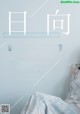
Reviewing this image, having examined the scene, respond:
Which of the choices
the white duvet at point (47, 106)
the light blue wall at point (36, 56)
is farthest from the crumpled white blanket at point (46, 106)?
the light blue wall at point (36, 56)

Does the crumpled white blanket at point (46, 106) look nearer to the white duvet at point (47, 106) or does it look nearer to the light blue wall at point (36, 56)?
the white duvet at point (47, 106)

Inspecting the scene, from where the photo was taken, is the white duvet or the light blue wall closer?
the white duvet

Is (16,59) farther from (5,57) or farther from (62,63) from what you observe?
(62,63)

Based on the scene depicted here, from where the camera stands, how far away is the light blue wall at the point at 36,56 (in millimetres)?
2168

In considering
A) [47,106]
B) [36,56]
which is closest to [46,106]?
[47,106]

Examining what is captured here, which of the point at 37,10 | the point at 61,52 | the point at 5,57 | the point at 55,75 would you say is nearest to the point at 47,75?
the point at 55,75

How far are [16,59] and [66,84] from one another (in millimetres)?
530

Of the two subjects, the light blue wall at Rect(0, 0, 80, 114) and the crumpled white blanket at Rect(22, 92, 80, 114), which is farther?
the light blue wall at Rect(0, 0, 80, 114)

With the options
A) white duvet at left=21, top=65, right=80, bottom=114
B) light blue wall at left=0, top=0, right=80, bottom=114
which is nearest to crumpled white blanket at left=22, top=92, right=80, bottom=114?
white duvet at left=21, top=65, right=80, bottom=114

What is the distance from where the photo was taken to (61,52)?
2.19 m

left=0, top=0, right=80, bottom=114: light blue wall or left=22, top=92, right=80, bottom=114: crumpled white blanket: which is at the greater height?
left=0, top=0, right=80, bottom=114: light blue wall

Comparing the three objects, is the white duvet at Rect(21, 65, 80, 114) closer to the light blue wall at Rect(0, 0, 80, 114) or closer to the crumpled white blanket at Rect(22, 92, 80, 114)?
the crumpled white blanket at Rect(22, 92, 80, 114)

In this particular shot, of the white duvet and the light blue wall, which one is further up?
the light blue wall

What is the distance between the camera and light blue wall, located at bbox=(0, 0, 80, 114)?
2.17 meters
